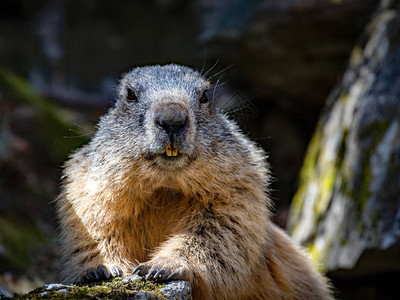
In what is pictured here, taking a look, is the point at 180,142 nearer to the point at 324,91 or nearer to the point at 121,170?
the point at 121,170

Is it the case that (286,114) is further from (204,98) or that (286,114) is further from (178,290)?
(178,290)

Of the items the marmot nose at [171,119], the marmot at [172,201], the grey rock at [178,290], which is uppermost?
the marmot nose at [171,119]

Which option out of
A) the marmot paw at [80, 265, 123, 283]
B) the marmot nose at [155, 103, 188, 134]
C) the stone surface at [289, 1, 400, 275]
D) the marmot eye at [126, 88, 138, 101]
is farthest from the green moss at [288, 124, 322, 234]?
the marmot paw at [80, 265, 123, 283]

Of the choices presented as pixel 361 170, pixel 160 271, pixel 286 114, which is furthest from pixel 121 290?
pixel 286 114

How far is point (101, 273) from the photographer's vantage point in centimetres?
433

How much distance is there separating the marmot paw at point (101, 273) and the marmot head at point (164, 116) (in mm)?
995

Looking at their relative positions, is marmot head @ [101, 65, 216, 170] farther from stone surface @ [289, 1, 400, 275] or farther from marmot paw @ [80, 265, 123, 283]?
stone surface @ [289, 1, 400, 275]

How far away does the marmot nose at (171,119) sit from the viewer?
4.37 meters

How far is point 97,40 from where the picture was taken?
57.1ft

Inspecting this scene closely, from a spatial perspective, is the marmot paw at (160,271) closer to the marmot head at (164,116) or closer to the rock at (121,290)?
the rock at (121,290)

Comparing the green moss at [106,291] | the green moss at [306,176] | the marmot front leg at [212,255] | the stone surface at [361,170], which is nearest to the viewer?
the green moss at [106,291]

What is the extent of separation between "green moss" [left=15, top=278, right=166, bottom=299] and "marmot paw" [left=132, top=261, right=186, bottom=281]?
0.07 metres

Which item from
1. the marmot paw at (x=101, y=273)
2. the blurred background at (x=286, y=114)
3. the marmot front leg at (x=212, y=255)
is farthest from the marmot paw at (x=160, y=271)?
the blurred background at (x=286, y=114)

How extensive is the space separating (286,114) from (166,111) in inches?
323
